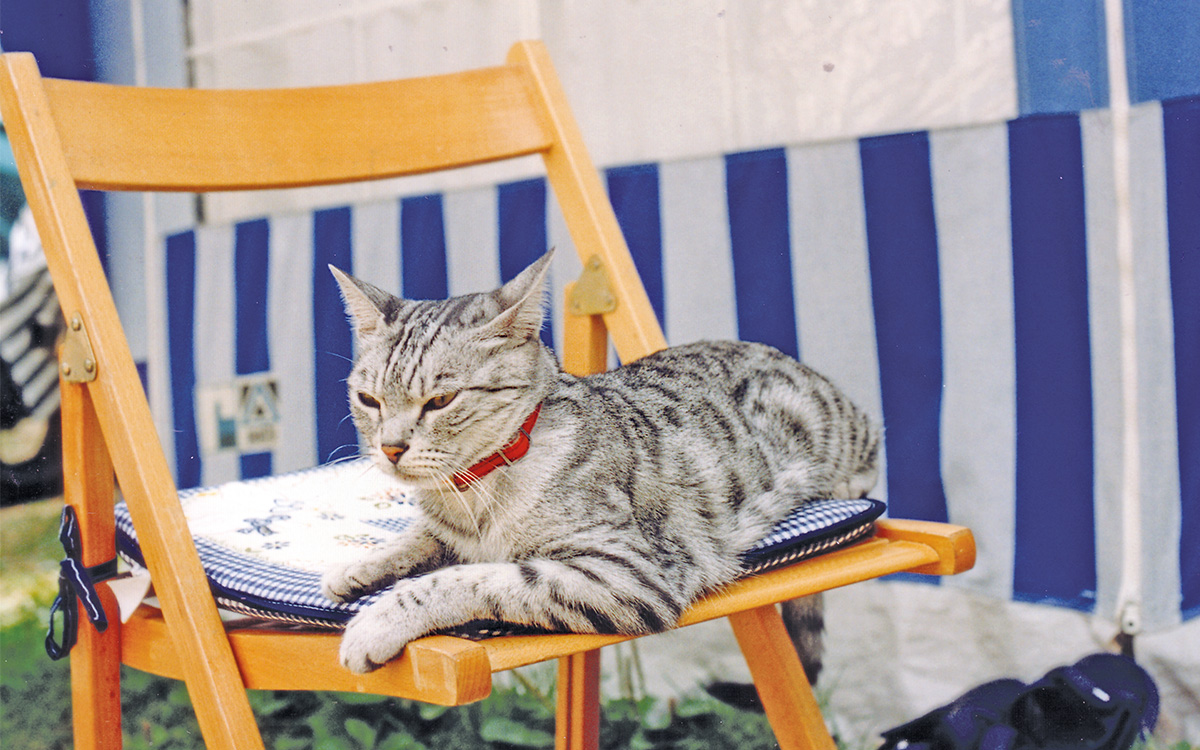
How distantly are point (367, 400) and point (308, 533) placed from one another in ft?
0.71

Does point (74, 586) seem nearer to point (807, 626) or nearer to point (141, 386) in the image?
point (141, 386)

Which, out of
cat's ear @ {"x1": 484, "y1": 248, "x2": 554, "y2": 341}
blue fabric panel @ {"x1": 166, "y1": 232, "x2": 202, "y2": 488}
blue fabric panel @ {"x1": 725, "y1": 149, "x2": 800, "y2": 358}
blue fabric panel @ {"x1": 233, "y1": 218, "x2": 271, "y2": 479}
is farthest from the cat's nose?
blue fabric panel @ {"x1": 166, "y1": 232, "x2": 202, "y2": 488}

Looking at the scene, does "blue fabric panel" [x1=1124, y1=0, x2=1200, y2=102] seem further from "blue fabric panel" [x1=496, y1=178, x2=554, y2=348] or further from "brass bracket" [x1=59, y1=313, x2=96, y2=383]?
"brass bracket" [x1=59, y1=313, x2=96, y2=383]

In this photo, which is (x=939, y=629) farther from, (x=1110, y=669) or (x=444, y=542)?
(x=444, y=542)

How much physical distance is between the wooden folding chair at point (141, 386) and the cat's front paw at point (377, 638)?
0.03 feet

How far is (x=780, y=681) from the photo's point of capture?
33.8 inches

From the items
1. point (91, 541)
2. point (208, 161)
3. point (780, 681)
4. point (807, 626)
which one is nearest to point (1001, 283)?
point (807, 626)

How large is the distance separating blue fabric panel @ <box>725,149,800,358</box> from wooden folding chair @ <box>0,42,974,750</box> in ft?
1.32

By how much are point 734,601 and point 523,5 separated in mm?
1173

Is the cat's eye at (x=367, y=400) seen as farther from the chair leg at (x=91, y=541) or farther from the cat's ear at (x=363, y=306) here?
the chair leg at (x=91, y=541)

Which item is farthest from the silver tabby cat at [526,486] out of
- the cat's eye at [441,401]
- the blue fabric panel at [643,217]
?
the blue fabric panel at [643,217]

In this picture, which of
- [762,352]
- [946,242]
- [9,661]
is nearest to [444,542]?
[762,352]

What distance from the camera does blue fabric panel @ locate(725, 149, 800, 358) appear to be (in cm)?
135

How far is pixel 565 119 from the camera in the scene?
3.44 feet
